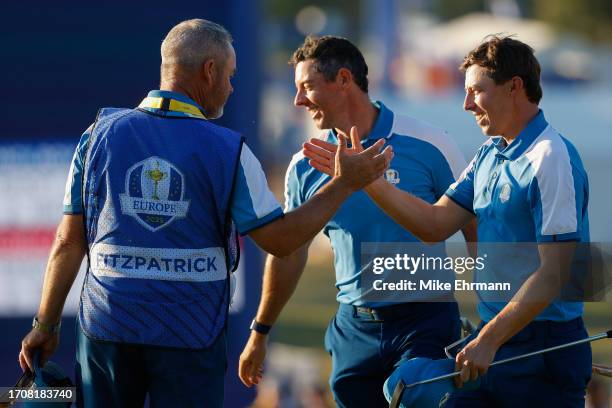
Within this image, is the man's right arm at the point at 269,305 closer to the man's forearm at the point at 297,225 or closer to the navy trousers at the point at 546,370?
the man's forearm at the point at 297,225

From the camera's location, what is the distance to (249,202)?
13.1 ft

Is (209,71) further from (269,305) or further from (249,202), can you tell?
(269,305)

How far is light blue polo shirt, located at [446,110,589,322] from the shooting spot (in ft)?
13.1

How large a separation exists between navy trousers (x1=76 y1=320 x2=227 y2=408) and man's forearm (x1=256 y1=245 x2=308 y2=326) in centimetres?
106

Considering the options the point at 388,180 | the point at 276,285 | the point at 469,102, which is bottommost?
the point at 276,285

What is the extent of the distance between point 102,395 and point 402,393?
3.33ft

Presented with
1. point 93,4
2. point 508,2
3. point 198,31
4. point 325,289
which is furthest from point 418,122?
point 508,2

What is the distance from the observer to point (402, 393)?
4.23m

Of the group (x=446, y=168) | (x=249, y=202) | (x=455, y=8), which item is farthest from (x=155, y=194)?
(x=455, y=8)

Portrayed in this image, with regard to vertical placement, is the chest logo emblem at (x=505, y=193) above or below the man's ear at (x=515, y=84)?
below

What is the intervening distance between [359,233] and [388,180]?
9.7 inches

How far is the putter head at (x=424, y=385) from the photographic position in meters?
4.14

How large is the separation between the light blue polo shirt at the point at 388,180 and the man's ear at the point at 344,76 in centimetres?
20

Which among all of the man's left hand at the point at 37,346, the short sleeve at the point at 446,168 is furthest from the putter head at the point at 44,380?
the short sleeve at the point at 446,168
